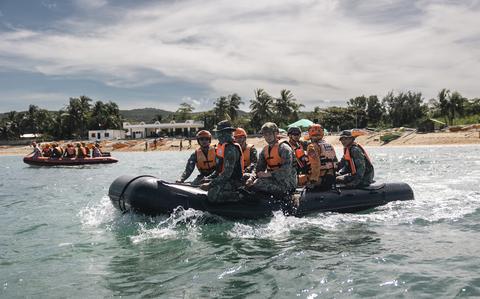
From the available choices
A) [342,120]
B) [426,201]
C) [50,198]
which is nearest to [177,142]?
[342,120]

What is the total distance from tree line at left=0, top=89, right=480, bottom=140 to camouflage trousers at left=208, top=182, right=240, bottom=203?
49984mm

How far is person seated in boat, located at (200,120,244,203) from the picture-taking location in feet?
22.1

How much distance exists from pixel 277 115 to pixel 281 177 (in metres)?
58.0

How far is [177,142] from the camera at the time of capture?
5316cm

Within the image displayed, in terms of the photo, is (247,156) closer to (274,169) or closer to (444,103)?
(274,169)

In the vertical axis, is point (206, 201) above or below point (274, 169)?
below

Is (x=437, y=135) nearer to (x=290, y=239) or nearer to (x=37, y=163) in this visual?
(x=37, y=163)

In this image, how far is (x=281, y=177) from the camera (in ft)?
23.2

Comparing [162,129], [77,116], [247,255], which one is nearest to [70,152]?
[247,255]

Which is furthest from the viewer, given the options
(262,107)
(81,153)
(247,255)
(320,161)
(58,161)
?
(262,107)

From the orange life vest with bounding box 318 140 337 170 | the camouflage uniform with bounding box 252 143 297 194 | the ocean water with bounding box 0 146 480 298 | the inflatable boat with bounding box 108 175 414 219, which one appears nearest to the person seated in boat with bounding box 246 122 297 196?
the camouflage uniform with bounding box 252 143 297 194

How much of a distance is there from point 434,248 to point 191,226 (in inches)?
136

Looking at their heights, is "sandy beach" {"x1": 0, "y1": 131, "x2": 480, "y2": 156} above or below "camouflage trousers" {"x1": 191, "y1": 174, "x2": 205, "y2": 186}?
below

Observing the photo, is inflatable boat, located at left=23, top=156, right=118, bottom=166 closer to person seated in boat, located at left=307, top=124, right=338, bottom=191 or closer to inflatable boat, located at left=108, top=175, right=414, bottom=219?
inflatable boat, located at left=108, top=175, right=414, bottom=219
